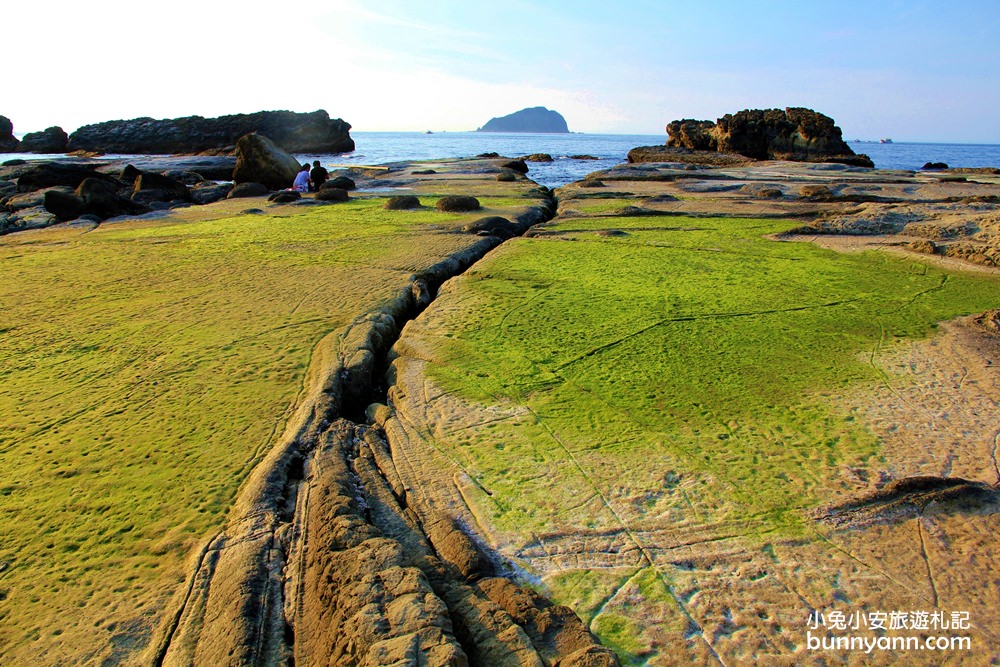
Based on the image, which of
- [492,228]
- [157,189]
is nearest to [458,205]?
[492,228]

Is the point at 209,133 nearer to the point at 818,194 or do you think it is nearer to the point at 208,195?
the point at 208,195

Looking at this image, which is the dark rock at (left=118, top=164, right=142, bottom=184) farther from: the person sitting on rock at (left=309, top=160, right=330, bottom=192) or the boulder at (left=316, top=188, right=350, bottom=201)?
the boulder at (left=316, top=188, right=350, bottom=201)

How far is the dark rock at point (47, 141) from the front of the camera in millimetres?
52531

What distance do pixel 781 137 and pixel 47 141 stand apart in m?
59.1

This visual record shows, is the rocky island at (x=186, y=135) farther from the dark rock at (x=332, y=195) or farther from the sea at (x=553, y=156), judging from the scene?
the dark rock at (x=332, y=195)

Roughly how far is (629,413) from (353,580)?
1578 millimetres

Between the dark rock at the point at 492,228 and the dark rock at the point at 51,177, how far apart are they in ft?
29.3

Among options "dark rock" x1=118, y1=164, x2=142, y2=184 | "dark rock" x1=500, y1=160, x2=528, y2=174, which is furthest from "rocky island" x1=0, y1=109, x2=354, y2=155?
"dark rock" x1=118, y1=164, x2=142, y2=184

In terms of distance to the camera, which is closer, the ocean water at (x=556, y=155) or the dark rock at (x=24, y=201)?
the dark rock at (x=24, y=201)

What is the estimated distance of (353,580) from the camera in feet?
6.00

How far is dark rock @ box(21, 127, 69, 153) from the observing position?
52.5 metres

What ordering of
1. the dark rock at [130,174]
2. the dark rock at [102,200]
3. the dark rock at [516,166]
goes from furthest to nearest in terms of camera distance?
the dark rock at [516,166] → the dark rock at [130,174] → the dark rock at [102,200]

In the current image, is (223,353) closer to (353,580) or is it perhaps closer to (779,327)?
(353,580)

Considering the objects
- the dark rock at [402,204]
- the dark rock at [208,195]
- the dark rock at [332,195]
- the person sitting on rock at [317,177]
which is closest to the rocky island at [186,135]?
the person sitting on rock at [317,177]
